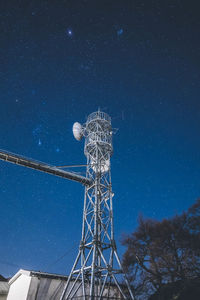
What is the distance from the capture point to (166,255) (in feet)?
55.3

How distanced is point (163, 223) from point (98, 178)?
792cm

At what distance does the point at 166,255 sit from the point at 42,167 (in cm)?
1291

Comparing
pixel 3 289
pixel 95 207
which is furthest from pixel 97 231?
pixel 3 289

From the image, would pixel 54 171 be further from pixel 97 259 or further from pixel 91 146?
pixel 97 259

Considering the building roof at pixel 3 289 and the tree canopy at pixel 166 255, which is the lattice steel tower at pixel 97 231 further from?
the building roof at pixel 3 289

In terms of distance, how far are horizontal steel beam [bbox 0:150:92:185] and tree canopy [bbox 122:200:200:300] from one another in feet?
Answer: 24.7

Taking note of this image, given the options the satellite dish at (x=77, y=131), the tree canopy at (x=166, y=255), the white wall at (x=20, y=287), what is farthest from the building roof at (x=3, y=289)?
the satellite dish at (x=77, y=131)

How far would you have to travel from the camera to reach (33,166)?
19.1 metres

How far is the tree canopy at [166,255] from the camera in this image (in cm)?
1577

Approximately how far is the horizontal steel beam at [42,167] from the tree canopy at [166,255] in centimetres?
754

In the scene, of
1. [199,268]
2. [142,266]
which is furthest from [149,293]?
[199,268]

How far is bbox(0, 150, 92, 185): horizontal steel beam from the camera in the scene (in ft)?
59.7

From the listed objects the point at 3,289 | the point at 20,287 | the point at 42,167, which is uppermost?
the point at 42,167

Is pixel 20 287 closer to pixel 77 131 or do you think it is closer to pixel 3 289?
pixel 3 289
